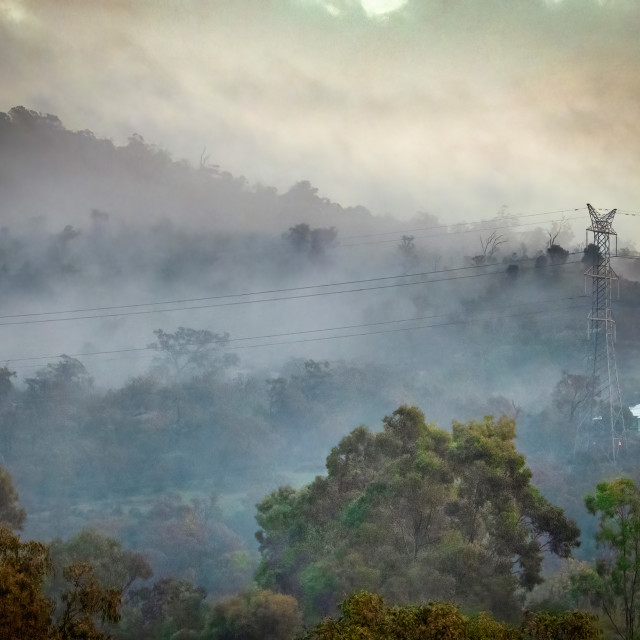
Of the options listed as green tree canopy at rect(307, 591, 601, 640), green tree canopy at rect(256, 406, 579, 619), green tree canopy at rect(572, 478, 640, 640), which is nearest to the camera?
green tree canopy at rect(307, 591, 601, 640)

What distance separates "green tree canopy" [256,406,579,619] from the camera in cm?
5878

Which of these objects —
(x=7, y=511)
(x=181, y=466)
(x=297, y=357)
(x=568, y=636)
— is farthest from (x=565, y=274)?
(x=568, y=636)

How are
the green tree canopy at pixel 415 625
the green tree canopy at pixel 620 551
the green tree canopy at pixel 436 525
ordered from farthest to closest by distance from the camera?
the green tree canopy at pixel 436 525
the green tree canopy at pixel 620 551
the green tree canopy at pixel 415 625

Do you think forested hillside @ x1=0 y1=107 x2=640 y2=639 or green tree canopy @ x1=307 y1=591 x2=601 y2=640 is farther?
forested hillside @ x1=0 y1=107 x2=640 y2=639

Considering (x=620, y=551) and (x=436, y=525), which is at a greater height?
(x=436, y=525)

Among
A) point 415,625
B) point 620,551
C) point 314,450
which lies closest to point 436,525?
point 620,551

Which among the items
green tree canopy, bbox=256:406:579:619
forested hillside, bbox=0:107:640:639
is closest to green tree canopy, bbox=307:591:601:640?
forested hillside, bbox=0:107:640:639

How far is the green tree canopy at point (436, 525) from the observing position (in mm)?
58781

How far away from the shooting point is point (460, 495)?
63.8 metres

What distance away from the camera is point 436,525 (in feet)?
211

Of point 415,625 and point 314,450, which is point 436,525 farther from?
point 314,450

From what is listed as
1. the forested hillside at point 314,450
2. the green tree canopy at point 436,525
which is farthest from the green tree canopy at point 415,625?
the green tree canopy at point 436,525

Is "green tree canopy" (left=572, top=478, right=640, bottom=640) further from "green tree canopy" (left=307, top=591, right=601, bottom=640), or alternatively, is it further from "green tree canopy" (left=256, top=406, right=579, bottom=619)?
"green tree canopy" (left=307, top=591, right=601, bottom=640)

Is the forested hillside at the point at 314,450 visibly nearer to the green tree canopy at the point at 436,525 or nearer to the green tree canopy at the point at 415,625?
the green tree canopy at the point at 436,525
